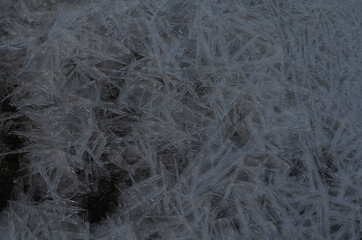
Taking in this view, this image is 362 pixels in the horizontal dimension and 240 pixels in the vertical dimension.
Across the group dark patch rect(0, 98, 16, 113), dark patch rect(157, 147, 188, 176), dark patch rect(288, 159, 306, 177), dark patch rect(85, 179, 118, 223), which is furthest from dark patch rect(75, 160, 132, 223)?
dark patch rect(288, 159, 306, 177)

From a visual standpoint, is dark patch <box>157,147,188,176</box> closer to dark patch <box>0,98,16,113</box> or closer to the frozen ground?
the frozen ground

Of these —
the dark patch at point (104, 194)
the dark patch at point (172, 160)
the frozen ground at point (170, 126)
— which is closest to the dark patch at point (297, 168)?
the frozen ground at point (170, 126)

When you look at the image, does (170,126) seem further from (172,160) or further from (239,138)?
(239,138)

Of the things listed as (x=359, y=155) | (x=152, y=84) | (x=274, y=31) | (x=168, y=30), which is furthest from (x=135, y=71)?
(x=359, y=155)

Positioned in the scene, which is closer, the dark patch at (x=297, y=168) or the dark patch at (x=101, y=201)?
the dark patch at (x=101, y=201)

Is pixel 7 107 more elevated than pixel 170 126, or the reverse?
pixel 7 107

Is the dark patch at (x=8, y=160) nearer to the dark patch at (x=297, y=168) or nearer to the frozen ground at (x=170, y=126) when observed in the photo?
the frozen ground at (x=170, y=126)

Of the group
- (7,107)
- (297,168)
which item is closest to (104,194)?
(7,107)

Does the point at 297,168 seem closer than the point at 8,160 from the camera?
No

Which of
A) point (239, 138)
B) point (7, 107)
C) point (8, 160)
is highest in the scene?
point (7, 107)

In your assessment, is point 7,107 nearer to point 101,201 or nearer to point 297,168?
point 101,201
